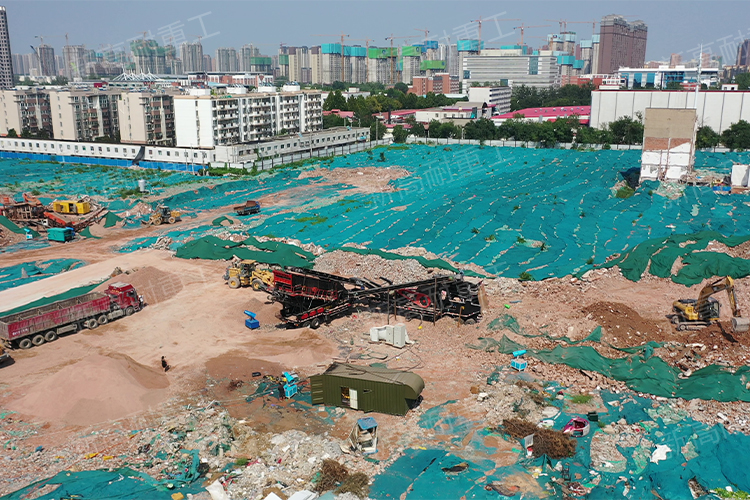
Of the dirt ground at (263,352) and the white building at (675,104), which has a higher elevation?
the white building at (675,104)

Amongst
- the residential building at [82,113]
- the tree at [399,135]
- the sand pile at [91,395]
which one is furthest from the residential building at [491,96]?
the sand pile at [91,395]

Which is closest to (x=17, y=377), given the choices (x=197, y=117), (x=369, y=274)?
(x=369, y=274)

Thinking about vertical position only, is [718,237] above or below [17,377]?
above

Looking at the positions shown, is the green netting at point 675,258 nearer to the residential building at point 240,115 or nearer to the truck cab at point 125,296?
the truck cab at point 125,296

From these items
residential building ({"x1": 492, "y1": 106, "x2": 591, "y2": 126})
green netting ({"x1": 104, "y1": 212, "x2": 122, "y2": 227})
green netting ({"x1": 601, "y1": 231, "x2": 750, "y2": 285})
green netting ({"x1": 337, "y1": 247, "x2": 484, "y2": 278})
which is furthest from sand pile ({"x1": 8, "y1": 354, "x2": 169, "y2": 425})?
residential building ({"x1": 492, "y1": 106, "x2": 591, "y2": 126})

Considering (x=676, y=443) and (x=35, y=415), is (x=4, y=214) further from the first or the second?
(x=676, y=443)
